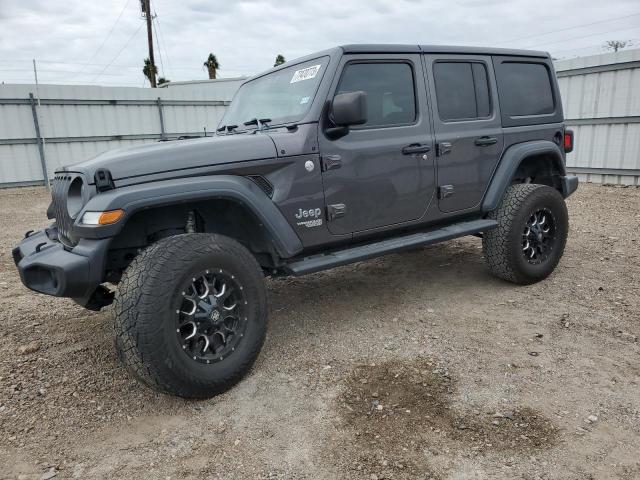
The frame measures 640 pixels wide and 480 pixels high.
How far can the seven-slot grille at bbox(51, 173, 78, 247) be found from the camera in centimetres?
269

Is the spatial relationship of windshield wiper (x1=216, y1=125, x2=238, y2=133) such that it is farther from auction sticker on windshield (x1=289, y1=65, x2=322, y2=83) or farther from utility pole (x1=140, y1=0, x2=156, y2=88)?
utility pole (x1=140, y1=0, x2=156, y2=88)

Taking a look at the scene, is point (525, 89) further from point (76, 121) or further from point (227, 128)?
point (76, 121)

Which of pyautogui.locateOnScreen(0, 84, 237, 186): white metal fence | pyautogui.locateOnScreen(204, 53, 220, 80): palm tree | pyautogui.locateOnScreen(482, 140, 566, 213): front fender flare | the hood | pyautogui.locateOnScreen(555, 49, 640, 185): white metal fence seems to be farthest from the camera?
pyautogui.locateOnScreen(204, 53, 220, 80): palm tree

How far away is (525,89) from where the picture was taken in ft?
14.1

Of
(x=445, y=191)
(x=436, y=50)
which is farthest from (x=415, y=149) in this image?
(x=436, y=50)

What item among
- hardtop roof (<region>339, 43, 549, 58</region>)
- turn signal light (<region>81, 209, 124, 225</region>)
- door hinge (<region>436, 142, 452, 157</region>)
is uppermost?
hardtop roof (<region>339, 43, 549, 58</region>)

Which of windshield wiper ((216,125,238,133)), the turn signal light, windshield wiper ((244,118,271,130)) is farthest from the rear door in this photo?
the turn signal light

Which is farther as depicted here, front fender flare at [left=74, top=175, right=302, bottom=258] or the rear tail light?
the rear tail light

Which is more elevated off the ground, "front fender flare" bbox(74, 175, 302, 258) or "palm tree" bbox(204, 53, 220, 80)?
"palm tree" bbox(204, 53, 220, 80)

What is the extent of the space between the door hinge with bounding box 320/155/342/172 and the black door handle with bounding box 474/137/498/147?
4.58 ft

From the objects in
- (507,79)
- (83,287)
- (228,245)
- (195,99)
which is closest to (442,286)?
(507,79)

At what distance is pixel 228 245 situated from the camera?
2682mm

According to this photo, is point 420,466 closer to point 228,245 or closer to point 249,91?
point 228,245

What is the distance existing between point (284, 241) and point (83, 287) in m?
1.15
